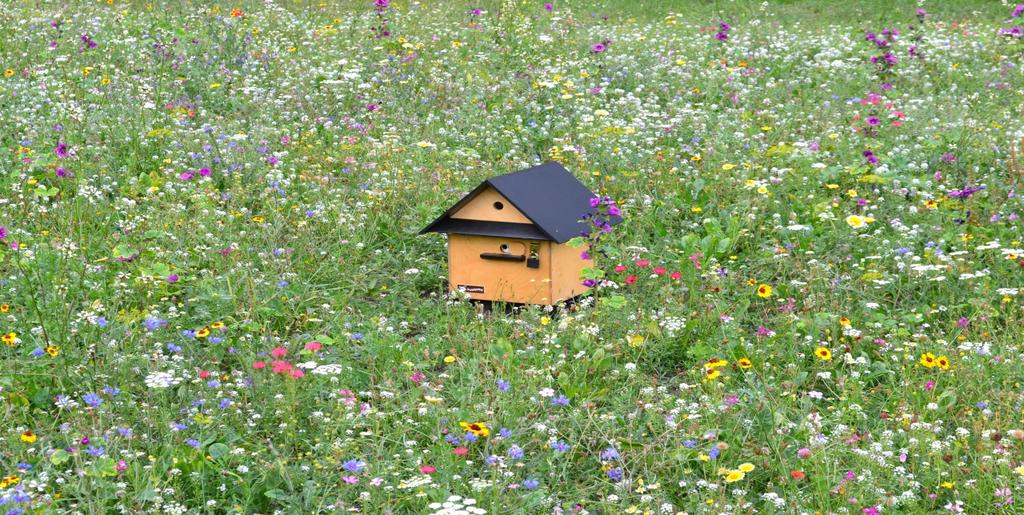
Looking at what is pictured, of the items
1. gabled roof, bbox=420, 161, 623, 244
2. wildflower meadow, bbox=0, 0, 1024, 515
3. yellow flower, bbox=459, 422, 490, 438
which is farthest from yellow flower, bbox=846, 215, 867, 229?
yellow flower, bbox=459, 422, 490, 438

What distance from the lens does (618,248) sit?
5711 mm

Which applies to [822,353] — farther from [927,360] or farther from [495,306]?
[495,306]

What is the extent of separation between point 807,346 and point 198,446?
2433 millimetres

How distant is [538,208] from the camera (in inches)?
198

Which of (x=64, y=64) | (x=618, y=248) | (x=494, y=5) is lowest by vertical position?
(x=618, y=248)

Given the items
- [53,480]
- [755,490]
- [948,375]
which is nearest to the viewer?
[53,480]

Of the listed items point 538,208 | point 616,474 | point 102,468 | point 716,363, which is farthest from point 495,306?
point 102,468

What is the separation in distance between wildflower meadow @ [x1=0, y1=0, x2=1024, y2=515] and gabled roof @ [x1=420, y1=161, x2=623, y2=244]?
171mm

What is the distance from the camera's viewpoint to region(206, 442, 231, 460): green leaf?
355 cm

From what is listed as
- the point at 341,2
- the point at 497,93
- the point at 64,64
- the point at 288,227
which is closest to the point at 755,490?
the point at 288,227

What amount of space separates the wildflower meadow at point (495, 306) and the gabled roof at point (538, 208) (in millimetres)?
171

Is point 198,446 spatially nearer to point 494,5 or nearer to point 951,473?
point 951,473

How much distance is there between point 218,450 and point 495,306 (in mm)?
1719

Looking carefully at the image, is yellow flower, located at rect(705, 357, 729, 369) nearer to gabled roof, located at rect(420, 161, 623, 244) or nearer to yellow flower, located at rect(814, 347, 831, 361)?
yellow flower, located at rect(814, 347, 831, 361)
